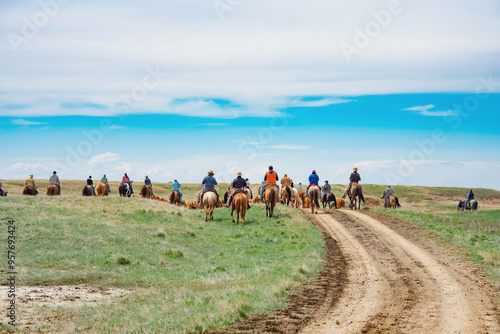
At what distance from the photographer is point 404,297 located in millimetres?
11508

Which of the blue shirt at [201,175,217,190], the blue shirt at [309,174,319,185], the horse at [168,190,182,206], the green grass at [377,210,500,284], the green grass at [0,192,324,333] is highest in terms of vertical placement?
the blue shirt at [309,174,319,185]

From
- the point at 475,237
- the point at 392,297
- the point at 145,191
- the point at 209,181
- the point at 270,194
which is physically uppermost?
the point at 209,181

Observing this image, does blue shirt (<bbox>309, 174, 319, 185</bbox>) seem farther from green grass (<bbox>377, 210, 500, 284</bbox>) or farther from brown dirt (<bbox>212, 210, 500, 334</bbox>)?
brown dirt (<bbox>212, 210, 500, 334</bbox>)

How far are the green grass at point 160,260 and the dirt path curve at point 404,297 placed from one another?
1736mm

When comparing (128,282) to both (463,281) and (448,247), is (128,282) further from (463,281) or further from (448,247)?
(448,247)

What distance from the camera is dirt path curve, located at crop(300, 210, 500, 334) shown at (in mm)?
9086

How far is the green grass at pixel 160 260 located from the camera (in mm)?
10766

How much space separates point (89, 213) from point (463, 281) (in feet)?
70.6

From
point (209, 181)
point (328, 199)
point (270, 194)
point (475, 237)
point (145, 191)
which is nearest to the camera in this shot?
point (475, 237)

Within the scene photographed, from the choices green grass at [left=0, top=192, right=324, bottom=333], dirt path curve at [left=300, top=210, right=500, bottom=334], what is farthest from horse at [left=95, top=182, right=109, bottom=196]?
dirt path curve at [left=300, top=210, right=500, bottom=334]

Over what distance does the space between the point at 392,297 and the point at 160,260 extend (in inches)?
405

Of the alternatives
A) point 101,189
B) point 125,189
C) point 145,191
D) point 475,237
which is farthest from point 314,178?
point 101,189

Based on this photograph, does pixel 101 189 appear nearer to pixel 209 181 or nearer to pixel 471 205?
pixel 209 181

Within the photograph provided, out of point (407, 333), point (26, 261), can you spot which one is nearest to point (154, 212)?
point (26, 261)
